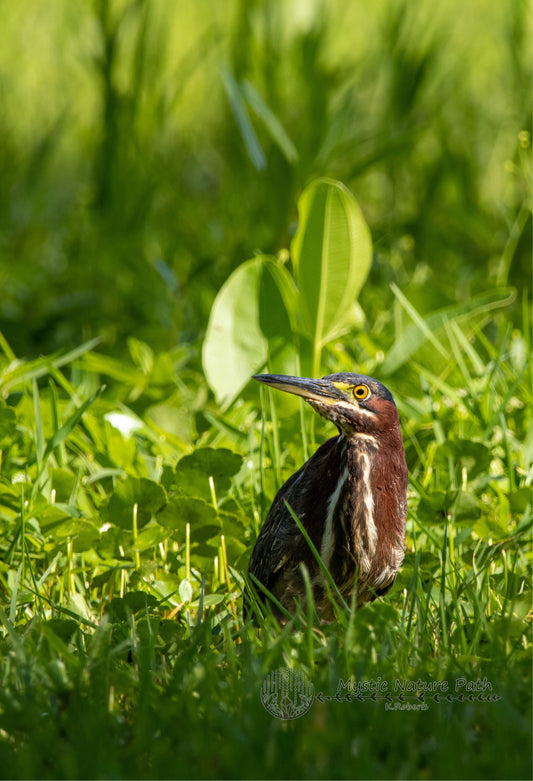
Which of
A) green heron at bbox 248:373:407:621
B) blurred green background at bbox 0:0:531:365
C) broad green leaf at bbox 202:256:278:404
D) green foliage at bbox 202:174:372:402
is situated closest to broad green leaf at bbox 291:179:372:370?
green foliage at bbox 202:174:372:402

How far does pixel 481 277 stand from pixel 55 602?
11.5 feet

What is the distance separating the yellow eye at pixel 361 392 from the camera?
2.68 m

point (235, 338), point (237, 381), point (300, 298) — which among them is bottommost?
point (237, 381)

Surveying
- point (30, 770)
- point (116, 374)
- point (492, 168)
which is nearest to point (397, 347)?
point (116, 374)

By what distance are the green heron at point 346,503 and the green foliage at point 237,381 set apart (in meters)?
0.15

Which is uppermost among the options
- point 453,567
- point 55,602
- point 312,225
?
point 312,225

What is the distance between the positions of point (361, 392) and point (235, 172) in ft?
11.8

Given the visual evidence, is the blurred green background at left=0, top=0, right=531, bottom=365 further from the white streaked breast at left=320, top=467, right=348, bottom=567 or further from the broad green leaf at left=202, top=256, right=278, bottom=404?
the white streaked breast at left=320, top=467, right=348, bottom=567

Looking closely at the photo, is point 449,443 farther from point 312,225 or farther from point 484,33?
point 484,33

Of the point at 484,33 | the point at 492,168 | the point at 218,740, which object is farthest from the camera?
the point at 484,33

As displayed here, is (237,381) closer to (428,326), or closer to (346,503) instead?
(428,326)

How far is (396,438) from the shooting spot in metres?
2.80

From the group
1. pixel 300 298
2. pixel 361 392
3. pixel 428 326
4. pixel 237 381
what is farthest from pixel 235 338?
pixel 361 392

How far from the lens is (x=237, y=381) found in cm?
403
